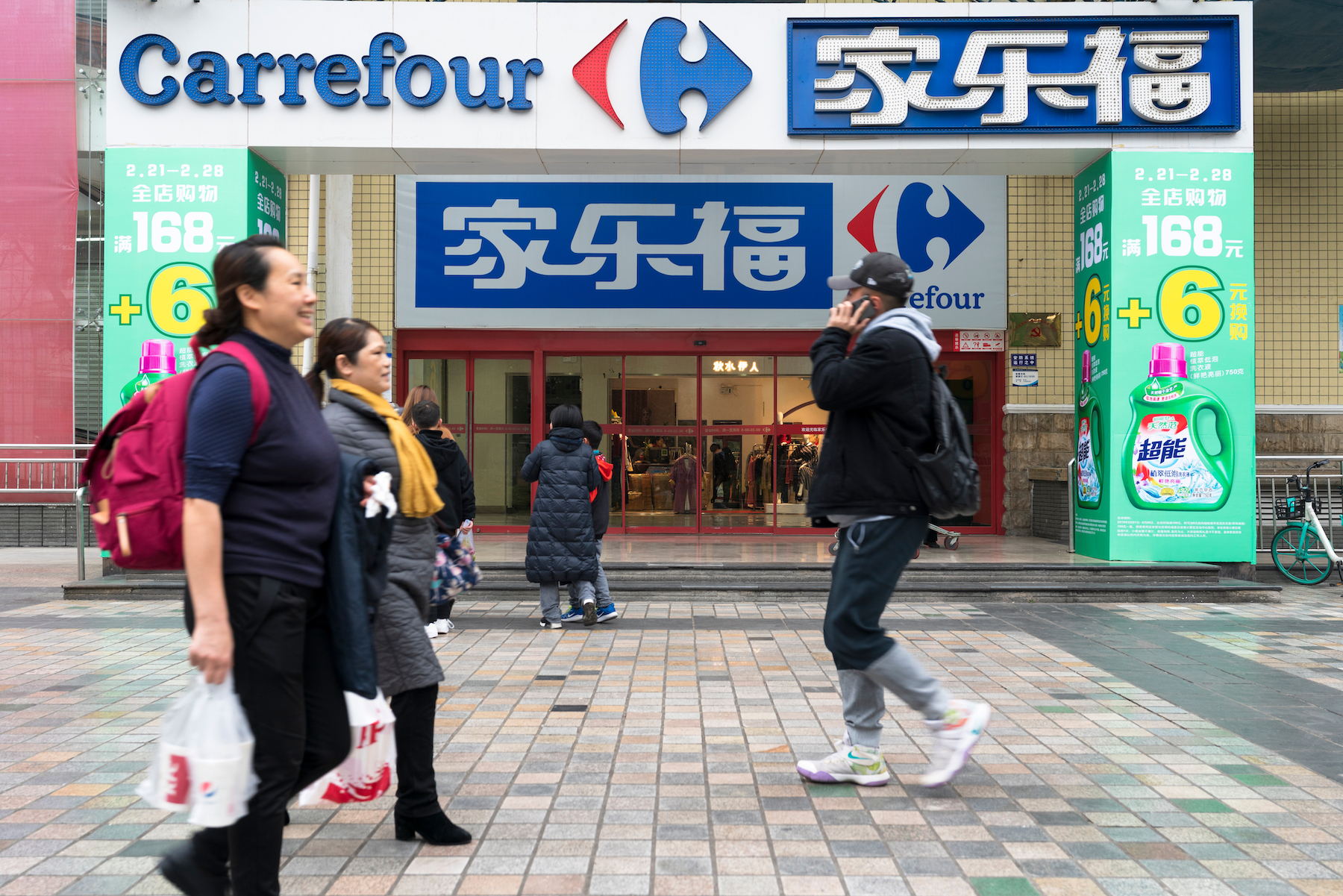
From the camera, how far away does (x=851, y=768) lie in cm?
364

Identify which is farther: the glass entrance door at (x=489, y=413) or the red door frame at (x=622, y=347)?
the glass entrance door at (x=489, y=413)

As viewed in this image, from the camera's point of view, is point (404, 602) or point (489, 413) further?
point (489, 413)

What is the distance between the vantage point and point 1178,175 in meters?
9.26

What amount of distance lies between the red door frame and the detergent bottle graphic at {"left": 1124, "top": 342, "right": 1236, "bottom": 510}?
3932mm

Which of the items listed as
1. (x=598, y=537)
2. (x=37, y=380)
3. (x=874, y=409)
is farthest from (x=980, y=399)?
(x=37, y=380)

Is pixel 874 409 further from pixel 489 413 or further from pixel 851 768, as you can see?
pixel 489 413

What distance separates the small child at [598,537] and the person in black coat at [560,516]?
159 millimetres

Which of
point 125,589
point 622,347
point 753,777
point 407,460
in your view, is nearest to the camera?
point 407,460

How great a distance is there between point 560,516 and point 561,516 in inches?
0.4

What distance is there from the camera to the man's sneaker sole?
362 centimetres

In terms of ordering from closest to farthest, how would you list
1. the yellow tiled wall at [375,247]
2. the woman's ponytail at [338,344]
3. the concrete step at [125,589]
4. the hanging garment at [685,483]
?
the woman's ponytail at [338,344] < the concrete step at [125,589] < the yellow tiled wall at [375,247] < the hanging garment at [685,483]

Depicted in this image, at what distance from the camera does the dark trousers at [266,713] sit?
2193 mm

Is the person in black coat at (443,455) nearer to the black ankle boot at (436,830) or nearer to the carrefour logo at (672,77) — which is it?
the black ankle boot at (436,830)

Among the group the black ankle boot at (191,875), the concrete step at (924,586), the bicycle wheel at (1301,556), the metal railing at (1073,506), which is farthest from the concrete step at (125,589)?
the bicycle wheel at (1301,556)
